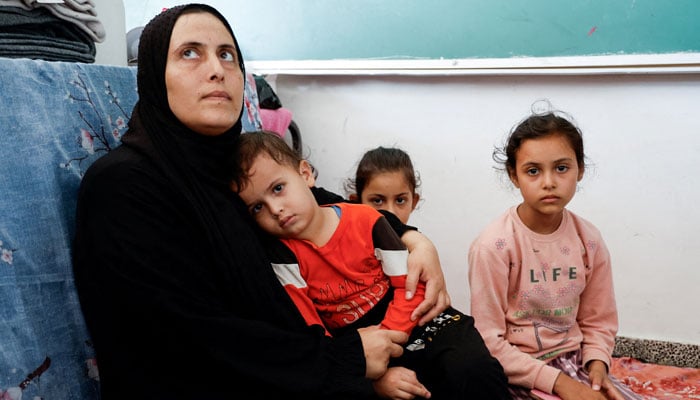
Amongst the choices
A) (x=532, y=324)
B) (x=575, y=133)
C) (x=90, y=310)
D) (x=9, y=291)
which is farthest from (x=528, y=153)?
(x=9, y=291)

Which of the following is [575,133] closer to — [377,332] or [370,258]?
[370,258]

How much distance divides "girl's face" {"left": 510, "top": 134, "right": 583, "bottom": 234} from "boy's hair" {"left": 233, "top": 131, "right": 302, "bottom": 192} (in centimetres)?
64

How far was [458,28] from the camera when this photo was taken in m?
2.28

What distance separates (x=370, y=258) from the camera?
1.33m

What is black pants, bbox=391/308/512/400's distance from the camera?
1.21 m

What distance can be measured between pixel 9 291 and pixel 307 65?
5.62 ft

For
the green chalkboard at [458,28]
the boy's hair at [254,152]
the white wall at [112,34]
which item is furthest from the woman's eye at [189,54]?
the green chalkboard at [458,28]

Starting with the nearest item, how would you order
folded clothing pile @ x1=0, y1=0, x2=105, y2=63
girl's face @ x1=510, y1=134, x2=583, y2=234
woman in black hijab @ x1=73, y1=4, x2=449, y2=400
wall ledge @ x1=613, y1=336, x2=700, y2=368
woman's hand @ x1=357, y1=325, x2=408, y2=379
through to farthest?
woman in black hijab @ x1=73, y1=4, x2=449, y2=400 < woman's hand @ x1=357, y1=325, x2=408, y2=379 < folded clothing pile @ x1=0, y1=0, x2=105, y2=63 < girl's face @ x1=510, y1=134, x2=583, y2=234 < wall ledge @ x1=613, y1=336, x2=700, y2=368

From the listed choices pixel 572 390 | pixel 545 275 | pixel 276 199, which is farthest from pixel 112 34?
pixel 572 390

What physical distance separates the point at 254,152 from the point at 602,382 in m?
1.10

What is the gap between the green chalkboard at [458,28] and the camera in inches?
81.7

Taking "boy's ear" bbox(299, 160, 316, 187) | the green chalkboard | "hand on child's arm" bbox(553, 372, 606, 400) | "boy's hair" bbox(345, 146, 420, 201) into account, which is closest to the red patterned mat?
"hand on child's arm" bbox(553, 372, 606, 400)

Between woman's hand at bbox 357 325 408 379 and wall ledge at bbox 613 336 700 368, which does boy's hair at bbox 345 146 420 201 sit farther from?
wall ledge at bbox 613 336 700 368

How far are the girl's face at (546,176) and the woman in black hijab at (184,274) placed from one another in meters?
0.57
